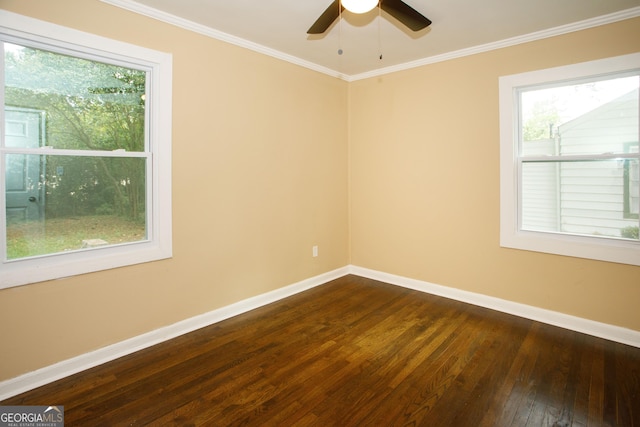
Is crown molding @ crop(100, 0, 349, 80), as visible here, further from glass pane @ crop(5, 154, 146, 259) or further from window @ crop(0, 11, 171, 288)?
glass pane @ crop(5, 154, 146, 259)

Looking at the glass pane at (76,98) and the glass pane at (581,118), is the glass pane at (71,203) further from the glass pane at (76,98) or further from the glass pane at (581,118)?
the glass pane at (581,118)

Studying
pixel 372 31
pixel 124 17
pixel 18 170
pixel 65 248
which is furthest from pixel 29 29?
pixel 372 31

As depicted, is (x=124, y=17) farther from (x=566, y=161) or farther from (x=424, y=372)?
(x=566, y=161)

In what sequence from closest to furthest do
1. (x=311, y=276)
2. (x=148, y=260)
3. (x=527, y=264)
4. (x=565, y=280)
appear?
(x=148, y=260) → (x=565, y=280) → (x=527, y=264) → (x=311, y=276)

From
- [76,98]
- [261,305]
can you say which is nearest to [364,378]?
[261,305]

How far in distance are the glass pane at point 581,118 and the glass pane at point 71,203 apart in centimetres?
340

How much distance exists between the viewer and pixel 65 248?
7.41 feet

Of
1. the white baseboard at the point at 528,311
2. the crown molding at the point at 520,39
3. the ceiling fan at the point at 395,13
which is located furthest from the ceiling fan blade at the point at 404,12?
the white baseboard at the point at 528,311

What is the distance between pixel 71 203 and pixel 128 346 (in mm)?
1102

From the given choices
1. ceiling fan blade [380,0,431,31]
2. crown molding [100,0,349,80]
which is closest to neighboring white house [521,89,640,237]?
ceiling fan blade [380,0,431,31]

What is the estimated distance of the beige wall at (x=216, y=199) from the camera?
84.6 inches

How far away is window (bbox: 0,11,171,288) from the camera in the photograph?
2029mm

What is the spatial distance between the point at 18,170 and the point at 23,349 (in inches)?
43.3

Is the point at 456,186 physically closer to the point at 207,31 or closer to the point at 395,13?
the point at 395,13
